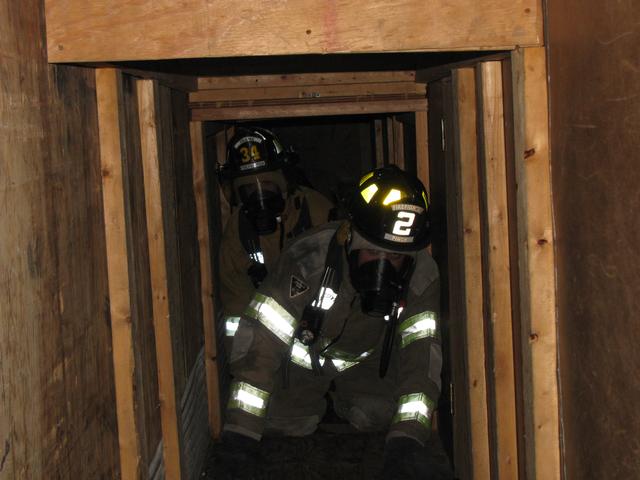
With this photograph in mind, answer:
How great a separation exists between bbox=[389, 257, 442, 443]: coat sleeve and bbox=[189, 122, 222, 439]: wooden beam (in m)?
1.33

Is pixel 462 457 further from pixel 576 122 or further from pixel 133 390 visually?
pixel 576 122

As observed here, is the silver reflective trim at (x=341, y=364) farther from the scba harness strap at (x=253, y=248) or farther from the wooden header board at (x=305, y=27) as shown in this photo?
the wooden header board at (x=305, y=27)

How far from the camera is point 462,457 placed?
4.08m

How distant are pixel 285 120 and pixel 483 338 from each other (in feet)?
13.3

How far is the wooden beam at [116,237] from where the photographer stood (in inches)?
→ 111

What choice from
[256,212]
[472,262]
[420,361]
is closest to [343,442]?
[420,361]

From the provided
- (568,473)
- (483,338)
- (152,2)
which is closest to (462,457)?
(483,338)

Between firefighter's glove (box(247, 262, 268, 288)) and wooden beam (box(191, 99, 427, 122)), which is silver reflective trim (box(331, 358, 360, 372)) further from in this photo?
wooden beam (box(191, 99, 427, 122))

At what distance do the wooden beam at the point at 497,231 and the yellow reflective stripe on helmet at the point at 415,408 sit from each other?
2.57 ft

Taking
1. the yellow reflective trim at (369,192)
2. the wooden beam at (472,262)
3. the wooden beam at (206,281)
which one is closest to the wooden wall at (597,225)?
the wooden beam at (472,262)

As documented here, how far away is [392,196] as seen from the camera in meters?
3.99

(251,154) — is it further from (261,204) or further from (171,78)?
(171,78)

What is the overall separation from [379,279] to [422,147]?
1.16 m

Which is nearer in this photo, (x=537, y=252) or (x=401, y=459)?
(x=537, y=252)
